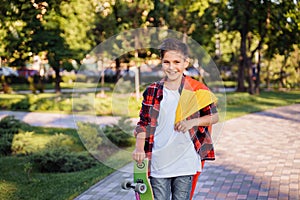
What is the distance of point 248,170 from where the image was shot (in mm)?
7699

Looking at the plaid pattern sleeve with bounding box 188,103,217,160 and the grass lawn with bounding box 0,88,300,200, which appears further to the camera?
the grass lawn with bounding box 0,88,300,200

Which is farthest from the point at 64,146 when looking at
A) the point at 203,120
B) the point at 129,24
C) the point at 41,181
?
the point at 129,24

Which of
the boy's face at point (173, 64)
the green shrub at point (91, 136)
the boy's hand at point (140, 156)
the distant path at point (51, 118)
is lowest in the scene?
the distant path at point (51, 118)

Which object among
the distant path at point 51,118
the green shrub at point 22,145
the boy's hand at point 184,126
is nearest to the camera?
the boy's hand at point 184,126

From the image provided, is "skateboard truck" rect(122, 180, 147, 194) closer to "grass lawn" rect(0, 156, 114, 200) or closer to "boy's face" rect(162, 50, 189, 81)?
"boy's face" rect(162, 50, 189, 81)

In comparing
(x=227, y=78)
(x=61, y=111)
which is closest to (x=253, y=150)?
(x=61, y=111)

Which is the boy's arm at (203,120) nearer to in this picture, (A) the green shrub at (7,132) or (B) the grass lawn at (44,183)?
(B) the grass lawn at (44,183)

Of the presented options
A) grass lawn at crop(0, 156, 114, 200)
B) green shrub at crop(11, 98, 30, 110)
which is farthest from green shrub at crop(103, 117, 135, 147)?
green shrub at crop(11, 98, 30, 110)

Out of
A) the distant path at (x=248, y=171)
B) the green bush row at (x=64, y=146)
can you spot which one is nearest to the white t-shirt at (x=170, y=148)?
the distant path at (x=248, y=171)

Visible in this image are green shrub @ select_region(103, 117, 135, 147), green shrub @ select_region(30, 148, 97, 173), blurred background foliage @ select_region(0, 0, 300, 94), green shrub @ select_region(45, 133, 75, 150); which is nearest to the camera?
green shrub @ select_region(30, 148, 97, 173)

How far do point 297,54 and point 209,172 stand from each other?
2755 cm

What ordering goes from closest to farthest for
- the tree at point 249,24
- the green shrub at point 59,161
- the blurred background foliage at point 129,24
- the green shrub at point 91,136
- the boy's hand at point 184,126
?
the boy's hand at point 184,126, the green shrub at point 59,161, the green shrub at point 91,136, the blurred background foliage at point 129,24, the tree at point 249,24

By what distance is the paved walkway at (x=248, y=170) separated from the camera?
245 inches

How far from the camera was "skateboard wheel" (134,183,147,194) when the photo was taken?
11.1 feet
